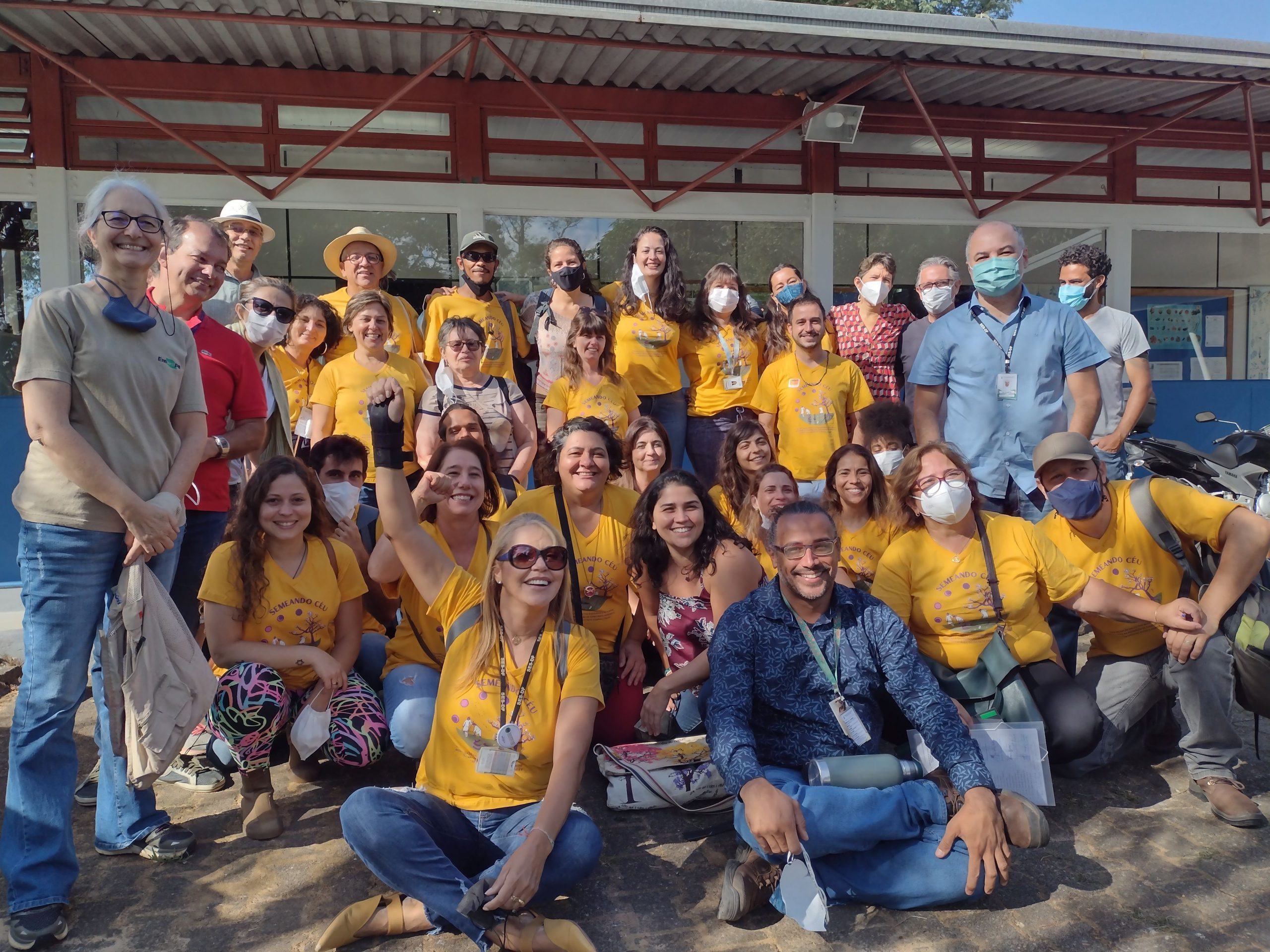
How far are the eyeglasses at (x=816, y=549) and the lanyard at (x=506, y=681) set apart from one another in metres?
0.83

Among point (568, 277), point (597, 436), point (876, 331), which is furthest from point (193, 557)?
point (876, 331)

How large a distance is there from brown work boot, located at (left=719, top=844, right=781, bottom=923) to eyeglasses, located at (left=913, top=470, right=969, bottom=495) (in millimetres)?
1588

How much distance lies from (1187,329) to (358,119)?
811cm

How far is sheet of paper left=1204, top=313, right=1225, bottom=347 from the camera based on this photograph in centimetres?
929

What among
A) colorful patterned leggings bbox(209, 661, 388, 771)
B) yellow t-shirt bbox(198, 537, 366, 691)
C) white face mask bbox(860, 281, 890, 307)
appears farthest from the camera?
white face mask bbox(860, 281, 890, 307)

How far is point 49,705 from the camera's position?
2.66 metres

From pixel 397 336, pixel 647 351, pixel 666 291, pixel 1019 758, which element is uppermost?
pixel 666 291

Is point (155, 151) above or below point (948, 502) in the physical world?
above

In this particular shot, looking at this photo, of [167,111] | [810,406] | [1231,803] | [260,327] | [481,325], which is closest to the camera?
[1231,803]

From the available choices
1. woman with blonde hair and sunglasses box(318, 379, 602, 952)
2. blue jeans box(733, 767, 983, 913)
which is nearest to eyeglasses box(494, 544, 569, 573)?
woman with blonde hair and sunglasses box(318, 379, 602, 952)

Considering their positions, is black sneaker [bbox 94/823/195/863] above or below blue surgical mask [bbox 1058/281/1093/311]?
below

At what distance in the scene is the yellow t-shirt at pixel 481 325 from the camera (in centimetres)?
527

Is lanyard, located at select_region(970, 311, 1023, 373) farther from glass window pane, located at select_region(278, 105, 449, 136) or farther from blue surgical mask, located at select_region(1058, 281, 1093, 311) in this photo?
glass window pane, located at select_region(278, 105, 449, 136)

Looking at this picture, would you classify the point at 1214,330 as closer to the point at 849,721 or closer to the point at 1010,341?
the point at 1010,341
